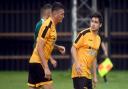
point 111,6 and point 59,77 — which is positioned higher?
point 111,6

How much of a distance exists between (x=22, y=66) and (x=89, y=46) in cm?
1626

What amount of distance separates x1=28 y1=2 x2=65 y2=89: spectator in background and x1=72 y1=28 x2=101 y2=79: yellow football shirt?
1.83 ft

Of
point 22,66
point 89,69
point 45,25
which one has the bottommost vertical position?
point 22,66

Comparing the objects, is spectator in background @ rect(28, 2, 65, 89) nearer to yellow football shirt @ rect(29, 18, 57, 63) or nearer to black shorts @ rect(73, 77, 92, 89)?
yellow football shirt @ rect(29, 18, 57, 63)

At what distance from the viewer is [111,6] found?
85.8 ft

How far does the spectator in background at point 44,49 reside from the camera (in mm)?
10062

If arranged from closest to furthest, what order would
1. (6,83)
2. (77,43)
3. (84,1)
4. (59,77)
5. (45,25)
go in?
(45,25) < (77,43) < (6,83) < (59,77) < (84,1)

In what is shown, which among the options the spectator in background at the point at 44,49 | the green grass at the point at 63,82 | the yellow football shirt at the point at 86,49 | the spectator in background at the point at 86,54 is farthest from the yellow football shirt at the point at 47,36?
the green grass at the point at 63,82

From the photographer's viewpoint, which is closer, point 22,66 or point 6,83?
point 6,83

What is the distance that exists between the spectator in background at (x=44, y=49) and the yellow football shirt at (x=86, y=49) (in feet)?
1.83

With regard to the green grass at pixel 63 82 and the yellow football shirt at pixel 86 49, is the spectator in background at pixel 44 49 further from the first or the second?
the green grass at pixel 63 82

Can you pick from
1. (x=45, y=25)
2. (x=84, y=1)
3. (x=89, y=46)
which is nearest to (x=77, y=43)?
(x=89, y=46)

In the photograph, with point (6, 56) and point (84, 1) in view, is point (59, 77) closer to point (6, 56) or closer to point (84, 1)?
point (84, 1)

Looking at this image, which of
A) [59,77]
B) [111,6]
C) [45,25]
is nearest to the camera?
[45,25]
